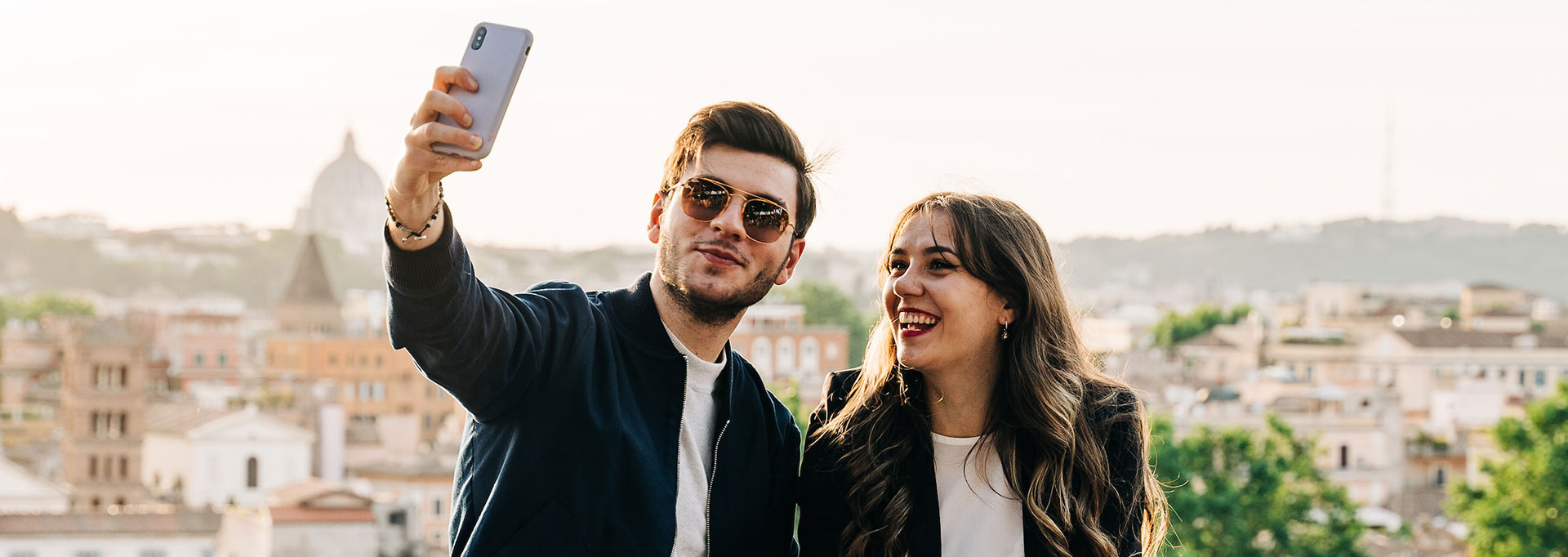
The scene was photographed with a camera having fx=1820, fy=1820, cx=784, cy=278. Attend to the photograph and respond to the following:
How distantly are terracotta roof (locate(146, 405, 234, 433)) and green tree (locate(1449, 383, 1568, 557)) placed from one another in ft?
72.4

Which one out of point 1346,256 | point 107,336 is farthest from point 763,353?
point 1346,256

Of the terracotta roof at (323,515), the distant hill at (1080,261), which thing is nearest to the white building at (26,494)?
the terracotta roof at (323,515)

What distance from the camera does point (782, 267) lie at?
2477 mm

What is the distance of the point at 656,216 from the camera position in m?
2.47

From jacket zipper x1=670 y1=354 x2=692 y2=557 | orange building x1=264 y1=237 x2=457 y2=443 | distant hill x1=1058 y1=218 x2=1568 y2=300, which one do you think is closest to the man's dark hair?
jacket zipper x1=670 y1=354 x2=692 y2=557

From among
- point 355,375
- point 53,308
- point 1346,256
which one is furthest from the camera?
point 1346,256

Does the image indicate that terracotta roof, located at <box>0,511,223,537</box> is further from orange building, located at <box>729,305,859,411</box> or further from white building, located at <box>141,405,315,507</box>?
orange building, located at <box>729,305,859,411</box>

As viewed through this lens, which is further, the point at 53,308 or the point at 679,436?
the point at 53,308

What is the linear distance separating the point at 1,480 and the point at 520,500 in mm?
29699

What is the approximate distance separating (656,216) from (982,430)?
60 centimetres

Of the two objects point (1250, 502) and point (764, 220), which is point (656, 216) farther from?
point (1250, 502)

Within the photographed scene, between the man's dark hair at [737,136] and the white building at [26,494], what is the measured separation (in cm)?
2859

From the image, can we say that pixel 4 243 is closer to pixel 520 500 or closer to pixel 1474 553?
pixel 1474 553

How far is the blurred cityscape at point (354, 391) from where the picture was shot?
83.5 ft
